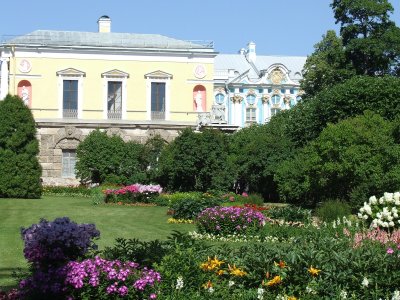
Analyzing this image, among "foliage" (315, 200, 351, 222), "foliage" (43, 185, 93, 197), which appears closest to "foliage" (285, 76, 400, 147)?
"foliage" (315, 200, 351, 222)

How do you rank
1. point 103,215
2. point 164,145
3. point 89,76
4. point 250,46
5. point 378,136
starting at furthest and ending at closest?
point 250,46, point 89,76, point 164,145, point 378,136, point 103,215

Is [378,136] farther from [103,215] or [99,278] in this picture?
[99,278]

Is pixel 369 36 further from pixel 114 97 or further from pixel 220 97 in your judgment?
pixel 220 97

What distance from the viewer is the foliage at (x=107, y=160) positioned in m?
43.4

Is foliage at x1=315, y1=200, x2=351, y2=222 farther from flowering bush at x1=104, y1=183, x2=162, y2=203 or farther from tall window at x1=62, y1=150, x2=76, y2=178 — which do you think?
tall window at x1=62, y1=150, x2=76, y2=178

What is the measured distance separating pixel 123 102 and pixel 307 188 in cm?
2080

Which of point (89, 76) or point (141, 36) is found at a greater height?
point (141, 36)

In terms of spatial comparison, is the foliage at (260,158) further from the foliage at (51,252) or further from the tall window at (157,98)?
the foliage at (51,252)

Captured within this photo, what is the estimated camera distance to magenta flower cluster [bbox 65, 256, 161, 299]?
9164 mm

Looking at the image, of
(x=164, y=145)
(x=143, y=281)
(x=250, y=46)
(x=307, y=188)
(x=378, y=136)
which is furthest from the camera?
(x=250, y=46)

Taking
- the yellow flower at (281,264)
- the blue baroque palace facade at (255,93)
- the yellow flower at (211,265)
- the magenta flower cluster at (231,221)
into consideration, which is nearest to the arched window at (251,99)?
the blue baroque palace facade at (255,93)

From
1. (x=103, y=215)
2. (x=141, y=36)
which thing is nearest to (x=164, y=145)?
(x=141, y=36)

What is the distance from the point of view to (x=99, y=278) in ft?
30.3

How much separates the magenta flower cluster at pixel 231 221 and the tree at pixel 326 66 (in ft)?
87.0
